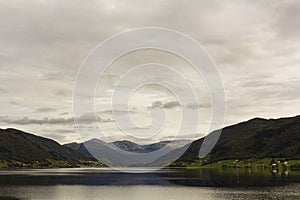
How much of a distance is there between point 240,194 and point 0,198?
80.1 meters

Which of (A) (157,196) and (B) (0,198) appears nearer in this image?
(B) (0,198)

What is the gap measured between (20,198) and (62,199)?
13.3 metres

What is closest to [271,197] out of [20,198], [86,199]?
[86,199]

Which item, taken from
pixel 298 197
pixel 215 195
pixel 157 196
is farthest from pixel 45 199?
pixel 298 197

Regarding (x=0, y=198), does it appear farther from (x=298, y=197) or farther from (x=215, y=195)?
(x=298, y=197)

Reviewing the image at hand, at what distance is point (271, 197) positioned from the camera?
381ft

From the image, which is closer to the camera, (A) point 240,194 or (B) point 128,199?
(B) point 128,199

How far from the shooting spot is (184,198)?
118m

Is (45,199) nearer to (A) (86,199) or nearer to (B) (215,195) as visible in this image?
(A) (86,199)

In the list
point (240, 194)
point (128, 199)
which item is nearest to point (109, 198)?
point (128, 199)

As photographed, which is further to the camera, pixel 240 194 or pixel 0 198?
pixel 240 194

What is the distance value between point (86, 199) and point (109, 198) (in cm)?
829

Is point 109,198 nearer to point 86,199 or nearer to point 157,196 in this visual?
point 86,199

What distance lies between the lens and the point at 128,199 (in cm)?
11769
